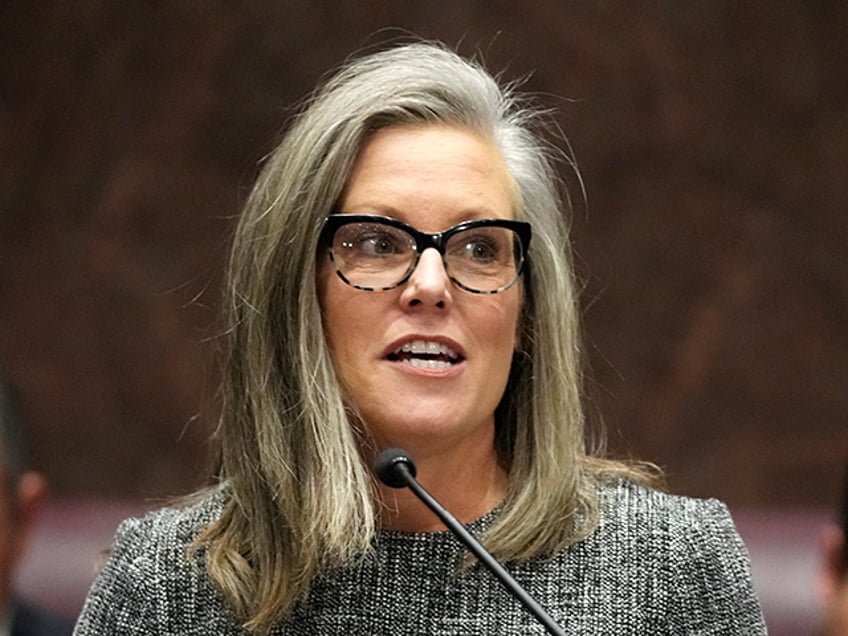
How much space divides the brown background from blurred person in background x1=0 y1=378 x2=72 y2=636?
1126mm

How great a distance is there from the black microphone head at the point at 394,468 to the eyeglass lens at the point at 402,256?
21cm

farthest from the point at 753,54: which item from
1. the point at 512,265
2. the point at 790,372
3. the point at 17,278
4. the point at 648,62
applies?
the point at 512,265

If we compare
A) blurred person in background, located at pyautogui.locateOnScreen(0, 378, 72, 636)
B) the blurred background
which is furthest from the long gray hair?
the blurred background

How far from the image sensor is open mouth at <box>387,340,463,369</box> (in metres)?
1.92

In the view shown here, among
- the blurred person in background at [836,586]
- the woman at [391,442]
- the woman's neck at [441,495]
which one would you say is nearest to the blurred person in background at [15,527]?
the woman at [391,442]

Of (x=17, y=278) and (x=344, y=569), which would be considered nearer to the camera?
(x=344, y=569)

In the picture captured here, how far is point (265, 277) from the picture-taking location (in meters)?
2.01

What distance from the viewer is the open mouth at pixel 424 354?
6.31 ft

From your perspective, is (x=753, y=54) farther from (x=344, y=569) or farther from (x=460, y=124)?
(x=344, y=569)

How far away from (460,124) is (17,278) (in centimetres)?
204

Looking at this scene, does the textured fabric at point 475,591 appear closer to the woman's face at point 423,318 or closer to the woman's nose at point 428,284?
the woman's face at point 423,318

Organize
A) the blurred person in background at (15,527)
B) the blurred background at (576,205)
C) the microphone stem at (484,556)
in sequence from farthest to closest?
the blurred background at (576,205) → the blurred person in background at (15,527) → the microphone stem at (484,556)

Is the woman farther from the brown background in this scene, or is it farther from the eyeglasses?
the brown background

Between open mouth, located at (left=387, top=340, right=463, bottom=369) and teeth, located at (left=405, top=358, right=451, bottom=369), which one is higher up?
open mouth, located at (left=387, top=340, right=463, bottom=369)
